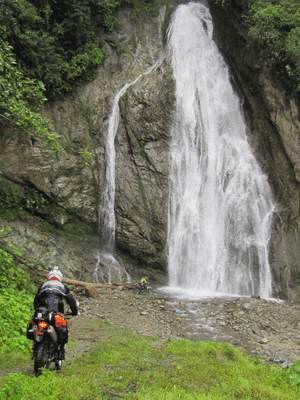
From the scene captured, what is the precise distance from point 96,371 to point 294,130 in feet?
55.8

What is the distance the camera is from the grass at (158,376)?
609 centimetres

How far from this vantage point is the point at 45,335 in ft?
22.7

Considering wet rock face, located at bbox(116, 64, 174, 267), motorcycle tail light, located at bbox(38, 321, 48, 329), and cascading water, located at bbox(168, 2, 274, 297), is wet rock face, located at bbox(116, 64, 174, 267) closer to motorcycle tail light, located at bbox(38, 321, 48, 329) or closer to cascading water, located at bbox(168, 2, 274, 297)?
cascading water, located at bbox(168, 2, 274, 297)

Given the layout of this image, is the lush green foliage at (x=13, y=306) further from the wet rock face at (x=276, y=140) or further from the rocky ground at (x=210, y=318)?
the wet rock face at (x=276, y=140)

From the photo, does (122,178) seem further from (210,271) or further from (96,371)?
(96,371)

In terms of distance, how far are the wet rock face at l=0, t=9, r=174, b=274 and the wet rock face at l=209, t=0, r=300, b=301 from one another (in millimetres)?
4655

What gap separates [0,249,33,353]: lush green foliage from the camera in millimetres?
5594

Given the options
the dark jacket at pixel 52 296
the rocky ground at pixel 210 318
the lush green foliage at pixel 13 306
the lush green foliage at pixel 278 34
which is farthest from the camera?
the lush green foliage at pixel 278 34

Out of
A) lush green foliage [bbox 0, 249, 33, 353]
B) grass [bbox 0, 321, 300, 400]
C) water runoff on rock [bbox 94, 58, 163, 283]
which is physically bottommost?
grass [bbox 0, 321, 300, 400]

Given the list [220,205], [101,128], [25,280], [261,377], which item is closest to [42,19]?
[101,128]

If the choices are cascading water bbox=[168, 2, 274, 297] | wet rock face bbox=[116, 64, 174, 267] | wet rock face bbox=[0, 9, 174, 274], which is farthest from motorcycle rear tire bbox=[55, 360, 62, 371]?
wet rock face bbox=[116, 64, 174, 267]

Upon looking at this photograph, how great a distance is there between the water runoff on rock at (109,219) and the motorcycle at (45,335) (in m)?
11.3

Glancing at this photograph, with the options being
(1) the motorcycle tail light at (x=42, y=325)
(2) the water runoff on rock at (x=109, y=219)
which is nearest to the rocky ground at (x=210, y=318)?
(2) the water runoff on rock at (x=109, y=219)

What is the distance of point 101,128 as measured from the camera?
21.8 m
